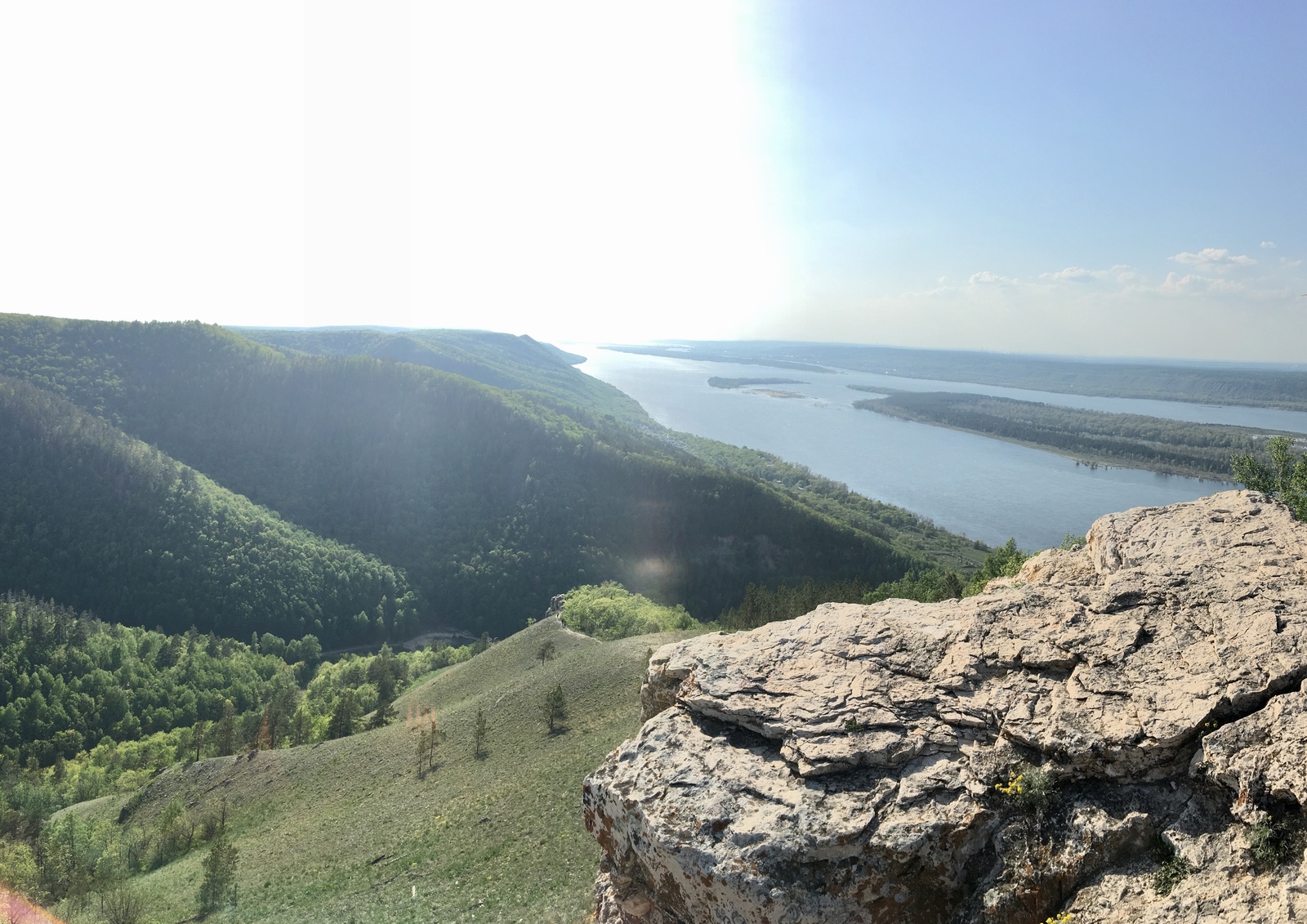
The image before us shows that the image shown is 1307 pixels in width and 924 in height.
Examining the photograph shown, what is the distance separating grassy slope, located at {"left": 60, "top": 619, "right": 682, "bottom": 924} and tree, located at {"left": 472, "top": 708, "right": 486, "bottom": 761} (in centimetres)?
49

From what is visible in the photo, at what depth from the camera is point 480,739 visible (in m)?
38.2

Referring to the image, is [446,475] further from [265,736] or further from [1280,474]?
[1280,474]

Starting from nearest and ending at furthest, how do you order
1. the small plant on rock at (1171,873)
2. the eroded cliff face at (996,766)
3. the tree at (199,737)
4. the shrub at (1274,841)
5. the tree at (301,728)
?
1. the shrub at (1274,841)
2. the small plant on rock at (1171,873)
3. the eroded cliff face at (996,766)
4. the tree at (301,728)
5. the tree at (199,737)

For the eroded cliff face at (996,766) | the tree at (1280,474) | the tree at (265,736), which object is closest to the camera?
the eroded cliff face at (996,766)

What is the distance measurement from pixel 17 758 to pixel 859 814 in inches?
3965

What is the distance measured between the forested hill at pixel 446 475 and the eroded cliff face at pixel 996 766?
3720 inches

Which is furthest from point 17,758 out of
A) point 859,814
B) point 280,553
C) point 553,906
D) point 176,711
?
point 859,814

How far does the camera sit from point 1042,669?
979 centimetres

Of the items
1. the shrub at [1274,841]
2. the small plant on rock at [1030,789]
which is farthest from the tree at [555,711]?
the shrub at [1274,841]

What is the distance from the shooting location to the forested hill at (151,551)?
346 ft

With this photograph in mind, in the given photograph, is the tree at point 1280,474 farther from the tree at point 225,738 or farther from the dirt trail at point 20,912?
the tree at point 225,738

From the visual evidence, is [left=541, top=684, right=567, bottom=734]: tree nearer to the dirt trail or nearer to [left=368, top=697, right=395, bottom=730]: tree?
[left=368, top=697, right=395, bottom=730]: tree

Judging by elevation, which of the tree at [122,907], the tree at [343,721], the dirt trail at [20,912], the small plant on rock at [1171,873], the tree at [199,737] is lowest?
the tree at [199,737]

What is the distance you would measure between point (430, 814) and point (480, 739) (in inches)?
306
